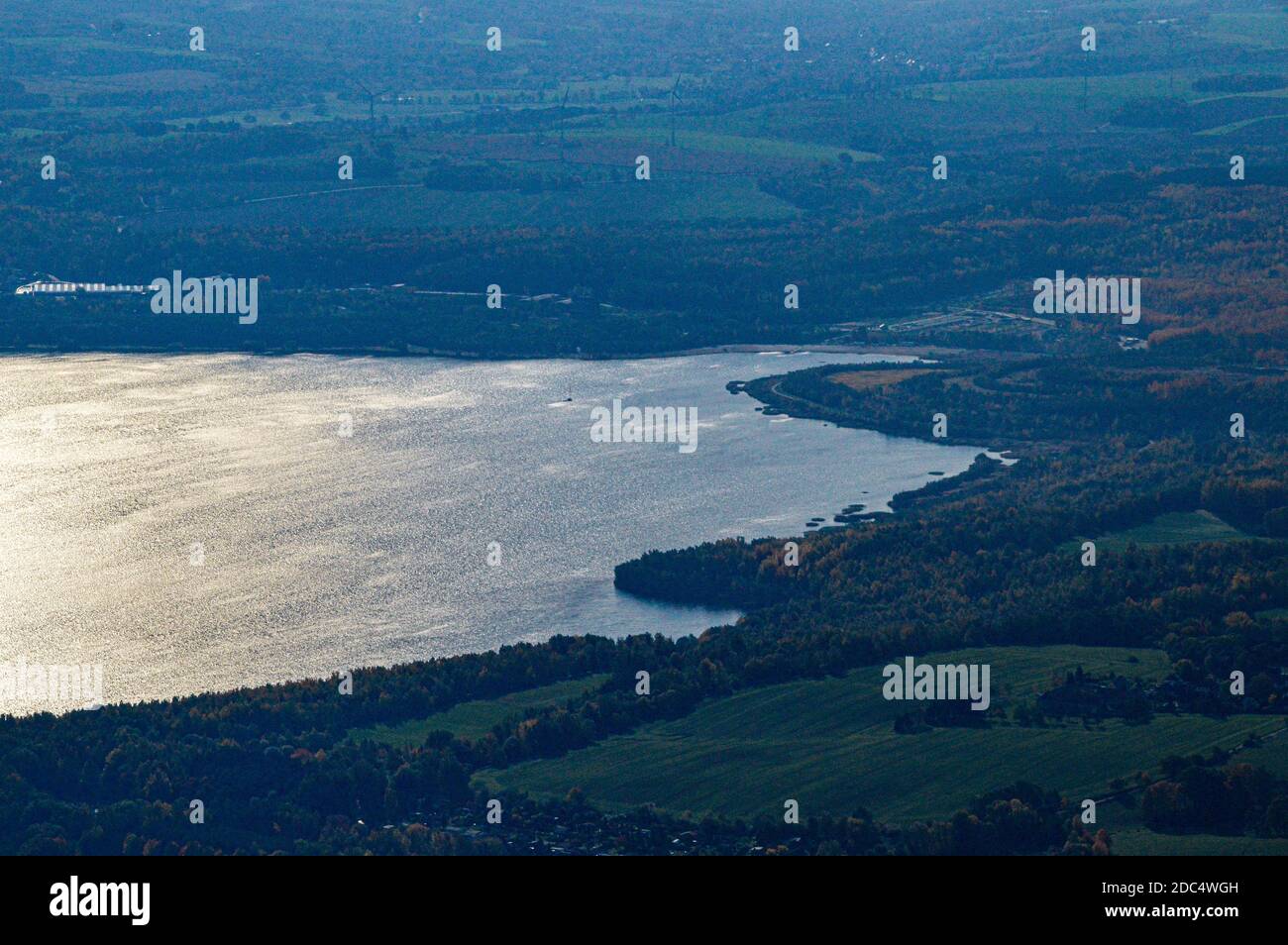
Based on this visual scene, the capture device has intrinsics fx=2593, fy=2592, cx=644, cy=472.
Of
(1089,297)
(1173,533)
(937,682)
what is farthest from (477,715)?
(1089,297)

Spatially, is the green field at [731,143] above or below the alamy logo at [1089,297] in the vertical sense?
above

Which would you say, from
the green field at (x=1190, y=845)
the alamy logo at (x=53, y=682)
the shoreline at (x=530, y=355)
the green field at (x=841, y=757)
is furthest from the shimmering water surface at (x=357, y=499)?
the green field at (x=1190, y=845)

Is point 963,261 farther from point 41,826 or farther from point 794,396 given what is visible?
point 41,826

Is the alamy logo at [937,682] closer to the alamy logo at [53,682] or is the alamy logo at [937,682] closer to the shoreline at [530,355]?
the alamy logo at [53,682]

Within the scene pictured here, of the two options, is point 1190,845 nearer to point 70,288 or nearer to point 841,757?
point 841,757

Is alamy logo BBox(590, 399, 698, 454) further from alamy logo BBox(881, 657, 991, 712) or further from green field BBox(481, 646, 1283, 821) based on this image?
green field BBox(481, 646, 1283, 821)
